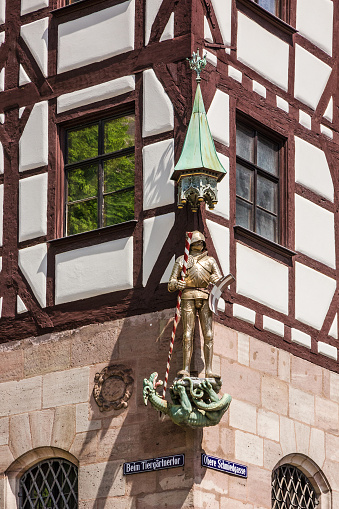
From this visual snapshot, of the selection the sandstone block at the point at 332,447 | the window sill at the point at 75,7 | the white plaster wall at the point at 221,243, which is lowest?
the sandstone block at the point at 332,447

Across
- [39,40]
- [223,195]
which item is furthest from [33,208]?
[223,195]

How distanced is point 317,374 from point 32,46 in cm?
517

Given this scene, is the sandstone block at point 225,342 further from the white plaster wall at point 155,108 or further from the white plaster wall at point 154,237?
the white plaster wall at point 155,108

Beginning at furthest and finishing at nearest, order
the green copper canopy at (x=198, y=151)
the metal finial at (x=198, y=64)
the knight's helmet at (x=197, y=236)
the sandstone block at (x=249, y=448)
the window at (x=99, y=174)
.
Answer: the window at (x=99, y=174), the metal finial at (x=198, y=64), the sandstone block at (x=249, y=448), the knight's helmet at (x=197, y=236), the green copper canopy at (x=198, y=151)

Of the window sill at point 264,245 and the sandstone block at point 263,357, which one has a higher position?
the window sill at point 264,245

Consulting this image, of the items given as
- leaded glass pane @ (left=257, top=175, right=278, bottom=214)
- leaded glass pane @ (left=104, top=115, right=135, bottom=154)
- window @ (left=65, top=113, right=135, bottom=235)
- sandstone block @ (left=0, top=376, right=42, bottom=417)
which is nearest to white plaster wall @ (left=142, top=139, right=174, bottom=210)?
window @ (left=65, top=113, right=135, bottom=235)

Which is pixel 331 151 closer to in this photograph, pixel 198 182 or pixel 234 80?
pixel 234 80

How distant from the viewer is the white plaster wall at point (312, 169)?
828 inches

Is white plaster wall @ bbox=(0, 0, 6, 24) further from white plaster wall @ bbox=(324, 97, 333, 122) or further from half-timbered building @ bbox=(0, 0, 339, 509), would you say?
white plaster wall @ bbox=(324, 97, 333, 122)

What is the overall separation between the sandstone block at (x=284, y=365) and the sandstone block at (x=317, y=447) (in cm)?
71

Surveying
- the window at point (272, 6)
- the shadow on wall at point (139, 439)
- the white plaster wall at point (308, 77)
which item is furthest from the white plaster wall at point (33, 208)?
the window at point (272, 6)

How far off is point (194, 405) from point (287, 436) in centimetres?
188

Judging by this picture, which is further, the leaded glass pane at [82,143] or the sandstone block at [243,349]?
the leaded glass pane at [82,143]

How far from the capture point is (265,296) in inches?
784
